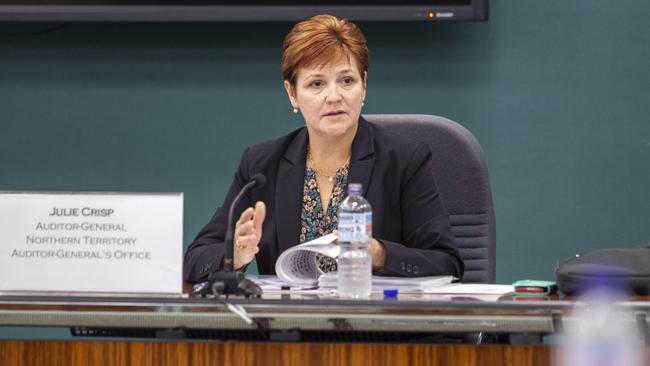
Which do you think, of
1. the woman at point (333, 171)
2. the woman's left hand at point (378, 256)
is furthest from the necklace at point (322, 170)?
the woman's left hand at point (378, 256)

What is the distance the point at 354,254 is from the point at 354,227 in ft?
0.17

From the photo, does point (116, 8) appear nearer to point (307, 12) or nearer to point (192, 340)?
point (307, 12)

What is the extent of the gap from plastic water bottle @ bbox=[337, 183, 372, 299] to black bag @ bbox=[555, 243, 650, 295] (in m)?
0.37

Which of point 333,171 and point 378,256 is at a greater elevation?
point 333,171

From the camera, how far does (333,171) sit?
114 inches

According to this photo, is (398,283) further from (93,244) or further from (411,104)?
(411,104)

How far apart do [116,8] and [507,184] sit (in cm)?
153

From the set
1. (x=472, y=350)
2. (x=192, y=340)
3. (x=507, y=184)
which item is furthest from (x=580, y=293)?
(x=507, y=184)

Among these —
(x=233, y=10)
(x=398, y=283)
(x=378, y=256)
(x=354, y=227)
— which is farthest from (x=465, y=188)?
(x=233, y=10)

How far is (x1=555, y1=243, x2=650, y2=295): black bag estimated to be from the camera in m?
2.09

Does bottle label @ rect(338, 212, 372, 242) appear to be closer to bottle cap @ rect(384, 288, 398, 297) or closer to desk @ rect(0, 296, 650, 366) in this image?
bottle cap @ rect(384, 288, 398, 297)

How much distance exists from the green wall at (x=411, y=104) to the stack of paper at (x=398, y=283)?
1.72 metres

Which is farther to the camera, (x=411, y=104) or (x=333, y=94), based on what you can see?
(x=411, y=104)

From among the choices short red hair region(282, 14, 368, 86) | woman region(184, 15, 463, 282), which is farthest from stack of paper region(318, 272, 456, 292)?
short red hair region(282, 14, 368, 86)
